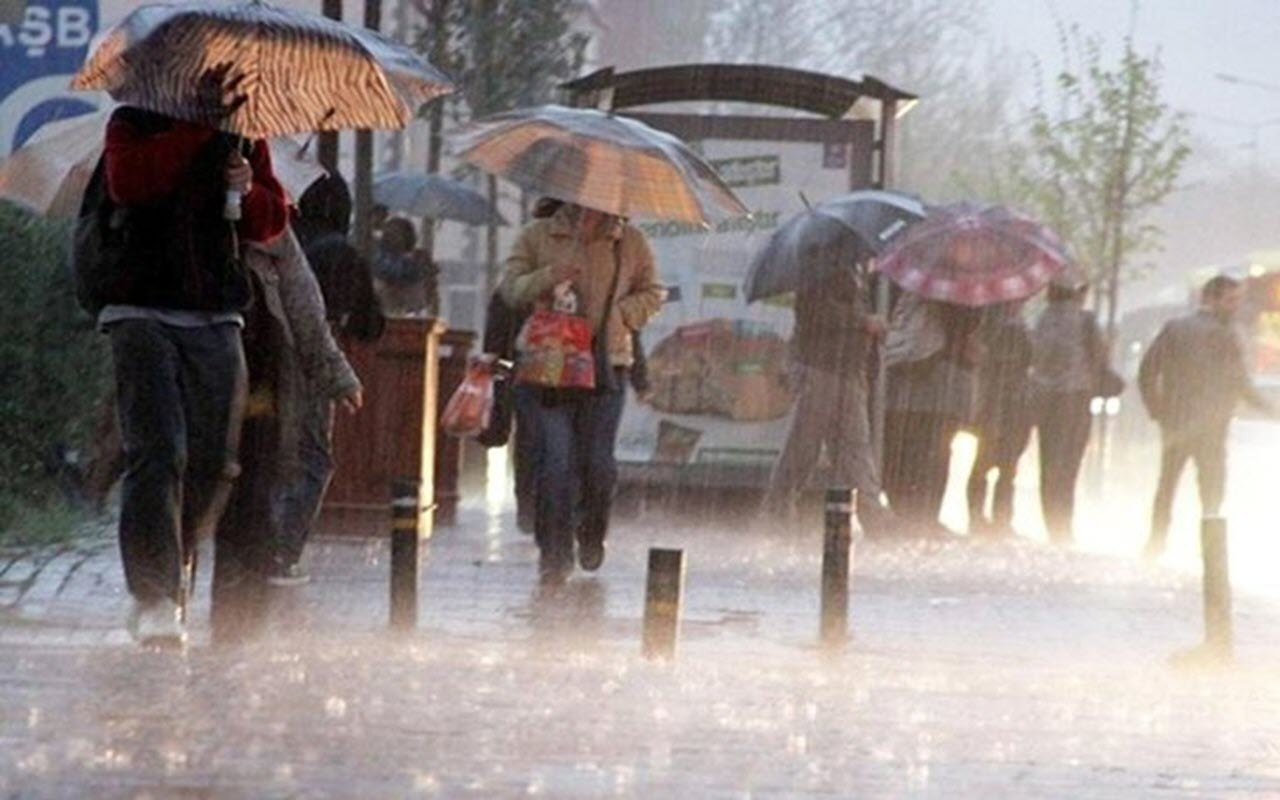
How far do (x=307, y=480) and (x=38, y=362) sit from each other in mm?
2312

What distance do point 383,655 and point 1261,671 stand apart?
362 cm

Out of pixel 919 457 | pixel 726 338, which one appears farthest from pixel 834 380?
pixel 726 338

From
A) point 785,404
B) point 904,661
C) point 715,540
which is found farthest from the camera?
point 785,404

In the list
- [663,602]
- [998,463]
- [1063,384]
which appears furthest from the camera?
[998,463]

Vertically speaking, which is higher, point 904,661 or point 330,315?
point 330,315

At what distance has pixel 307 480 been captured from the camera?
13.9 meters

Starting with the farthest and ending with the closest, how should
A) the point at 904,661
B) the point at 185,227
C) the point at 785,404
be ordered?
the point at 785,404 → the point at 904,661 → the point at 185,227

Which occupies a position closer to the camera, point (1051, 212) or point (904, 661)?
point (904, 661)

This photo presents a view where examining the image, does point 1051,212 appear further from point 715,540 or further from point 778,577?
point 778,577

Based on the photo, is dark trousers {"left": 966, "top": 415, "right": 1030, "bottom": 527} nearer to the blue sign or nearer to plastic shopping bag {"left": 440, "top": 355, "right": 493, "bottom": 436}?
plastic shopping bag {"left": 440, "top": 355, "right": 493, "bottom": 436}

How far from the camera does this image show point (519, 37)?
106 feet

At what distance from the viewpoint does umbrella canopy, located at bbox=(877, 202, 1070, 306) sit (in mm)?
19641

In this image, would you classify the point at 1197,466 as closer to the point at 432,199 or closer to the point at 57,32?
the point at 57,32

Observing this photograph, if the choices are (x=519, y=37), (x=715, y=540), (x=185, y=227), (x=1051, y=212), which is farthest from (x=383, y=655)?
(x=1051, y=212)
